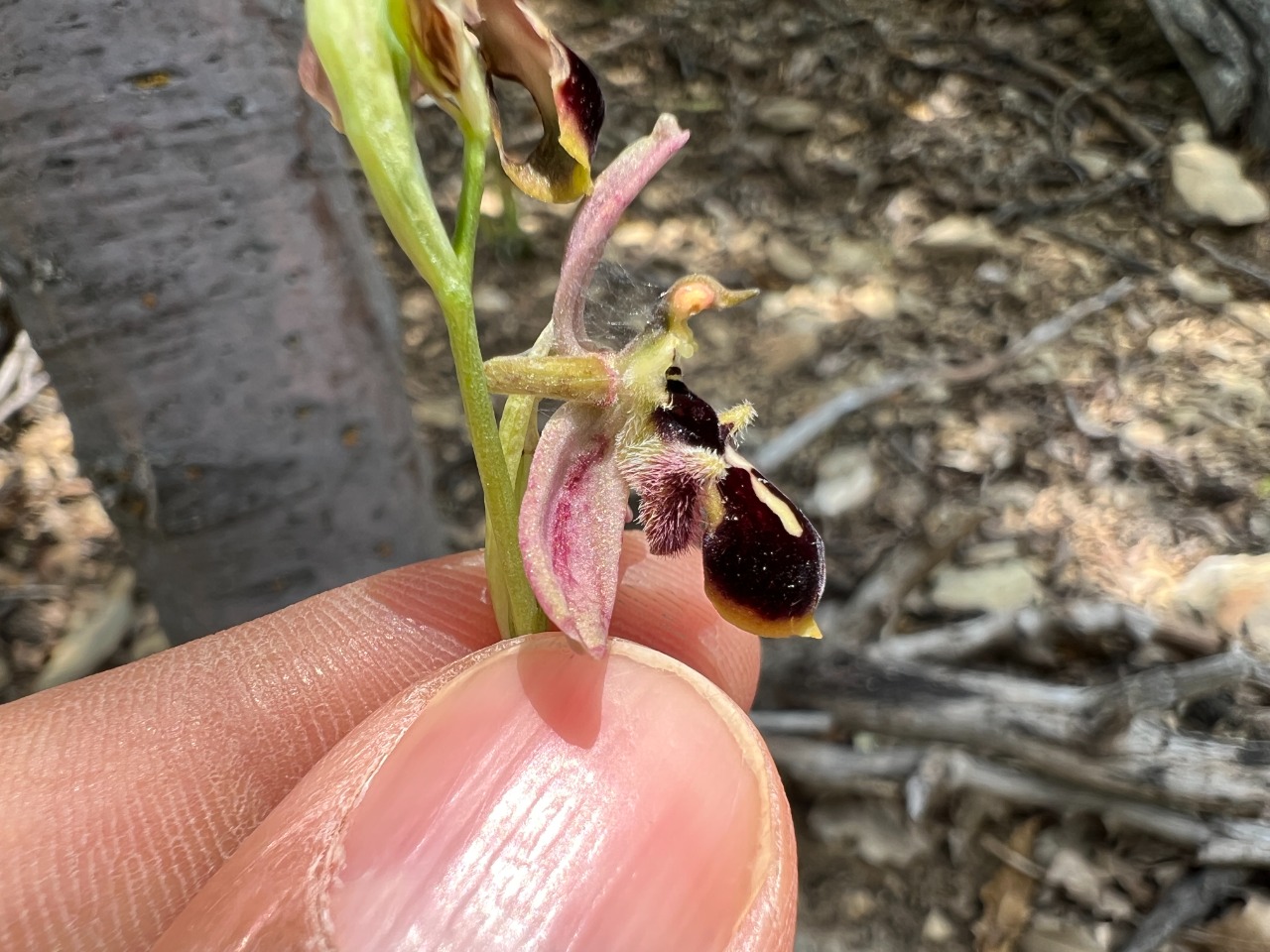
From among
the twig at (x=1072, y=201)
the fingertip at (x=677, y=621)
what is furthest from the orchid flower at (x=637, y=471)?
the twig at (x=1072, y=201)

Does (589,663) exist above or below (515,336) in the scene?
above

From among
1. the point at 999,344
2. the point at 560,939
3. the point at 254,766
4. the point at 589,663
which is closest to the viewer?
the point at 560,939

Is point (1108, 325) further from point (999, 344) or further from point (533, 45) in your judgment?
point (533, 45)

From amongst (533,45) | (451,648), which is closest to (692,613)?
(451,648)

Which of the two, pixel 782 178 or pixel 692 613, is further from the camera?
pixel 782 178

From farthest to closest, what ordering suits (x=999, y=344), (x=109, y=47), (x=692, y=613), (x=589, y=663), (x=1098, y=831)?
(x=999, y=344)
(x=1098, y=831)
(x=692, y=613)
(x=109, y=47)
(x=589, y=663)

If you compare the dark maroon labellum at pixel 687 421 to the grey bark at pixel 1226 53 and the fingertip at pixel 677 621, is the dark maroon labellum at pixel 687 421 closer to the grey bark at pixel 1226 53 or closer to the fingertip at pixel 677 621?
the fingertip at pixel 677 621

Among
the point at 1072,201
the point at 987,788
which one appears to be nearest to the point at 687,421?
the point at 987,788

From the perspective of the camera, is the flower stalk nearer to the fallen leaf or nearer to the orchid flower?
Answer: the orchid flower
